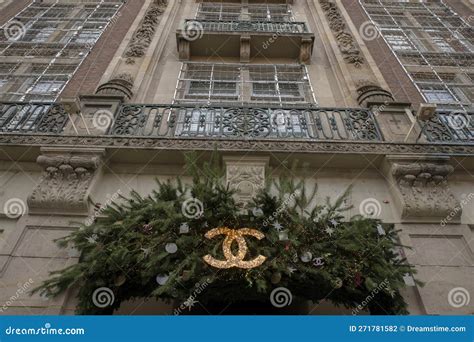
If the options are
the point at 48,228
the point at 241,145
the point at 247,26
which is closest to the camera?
the point at 48,228

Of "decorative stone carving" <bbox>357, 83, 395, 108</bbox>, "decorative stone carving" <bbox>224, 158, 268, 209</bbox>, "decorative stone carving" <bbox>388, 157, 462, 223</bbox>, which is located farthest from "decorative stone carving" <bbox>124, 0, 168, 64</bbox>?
"decorative stone carving" <bbox>388, 157, 462, 223</bbox>

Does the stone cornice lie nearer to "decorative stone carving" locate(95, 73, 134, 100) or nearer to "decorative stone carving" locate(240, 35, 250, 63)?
"decorative stone carving" locate(95, 73, 134, 100)

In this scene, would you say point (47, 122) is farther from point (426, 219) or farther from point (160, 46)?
point (426, 219)

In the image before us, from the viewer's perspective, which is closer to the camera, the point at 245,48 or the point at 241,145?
the point at 241,145

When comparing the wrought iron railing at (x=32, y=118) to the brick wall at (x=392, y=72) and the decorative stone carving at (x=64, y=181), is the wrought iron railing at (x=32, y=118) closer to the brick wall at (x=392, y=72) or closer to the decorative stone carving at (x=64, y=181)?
the decorative stone carving at (x=64, y=181)

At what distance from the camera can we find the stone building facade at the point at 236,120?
6.18 meters

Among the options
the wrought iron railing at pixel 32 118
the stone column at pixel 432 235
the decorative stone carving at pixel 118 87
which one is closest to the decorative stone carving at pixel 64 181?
the wrought iron railing at pixel 32 118

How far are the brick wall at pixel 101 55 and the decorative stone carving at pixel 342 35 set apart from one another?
7063mm

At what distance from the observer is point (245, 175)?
688 centimetres

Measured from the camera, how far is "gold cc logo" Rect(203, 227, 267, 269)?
4895 mm

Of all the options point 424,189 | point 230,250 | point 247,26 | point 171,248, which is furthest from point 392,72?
point 171,248

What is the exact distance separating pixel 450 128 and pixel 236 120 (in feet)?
15.1

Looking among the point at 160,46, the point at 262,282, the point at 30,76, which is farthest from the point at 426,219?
the point at 30,76

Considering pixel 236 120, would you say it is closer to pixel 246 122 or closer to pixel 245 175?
pixel 246 122
